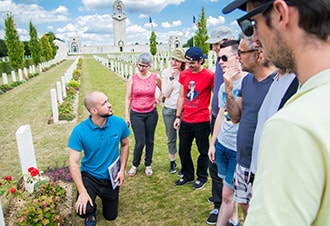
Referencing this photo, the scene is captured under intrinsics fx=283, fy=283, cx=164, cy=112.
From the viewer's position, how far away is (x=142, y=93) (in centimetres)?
427

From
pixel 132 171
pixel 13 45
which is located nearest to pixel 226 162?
pixel 132 171

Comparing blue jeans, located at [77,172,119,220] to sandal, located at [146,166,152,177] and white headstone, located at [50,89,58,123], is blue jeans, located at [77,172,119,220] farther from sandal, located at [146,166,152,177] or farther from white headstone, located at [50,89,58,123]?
white headstone, located at [50,89,58,123]

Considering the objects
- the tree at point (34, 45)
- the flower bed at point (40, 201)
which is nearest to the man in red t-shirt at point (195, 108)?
the flower bed at point (40, 201)

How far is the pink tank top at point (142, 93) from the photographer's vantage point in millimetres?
4277

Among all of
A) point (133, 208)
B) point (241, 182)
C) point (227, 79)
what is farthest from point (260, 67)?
point (133, 208)

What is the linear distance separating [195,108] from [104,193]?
5.08ft

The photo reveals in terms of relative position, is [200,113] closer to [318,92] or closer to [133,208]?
[133,208]

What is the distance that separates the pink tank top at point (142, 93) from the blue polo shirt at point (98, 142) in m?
0.88

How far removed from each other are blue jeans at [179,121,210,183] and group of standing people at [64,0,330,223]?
1 cm

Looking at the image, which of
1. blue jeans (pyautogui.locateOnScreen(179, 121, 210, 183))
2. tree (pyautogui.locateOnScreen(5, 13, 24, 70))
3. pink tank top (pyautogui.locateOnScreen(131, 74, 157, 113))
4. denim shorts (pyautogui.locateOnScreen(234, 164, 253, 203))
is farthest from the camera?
tree (pyautogui.locateOnScreen(5, 13, 24, 70))

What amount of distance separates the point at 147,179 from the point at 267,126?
394cm

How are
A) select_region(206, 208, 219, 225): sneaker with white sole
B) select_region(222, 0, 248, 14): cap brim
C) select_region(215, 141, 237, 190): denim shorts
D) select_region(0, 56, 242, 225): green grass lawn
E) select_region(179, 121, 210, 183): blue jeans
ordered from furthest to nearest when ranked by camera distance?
select_region(179, 121, 210, 183): blue jeans → select_region(0, 56, 242, 225): green grass lawn → select_region(206, 208, 219, 225): sneaker with white sole → select_region(215, 141, 237, 190): denim shorts → select_region(222, 0, 248, 14): cap brim

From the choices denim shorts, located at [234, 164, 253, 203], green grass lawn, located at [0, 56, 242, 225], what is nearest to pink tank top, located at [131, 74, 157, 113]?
green grass lawn, located at [0, 56, 242, 225]

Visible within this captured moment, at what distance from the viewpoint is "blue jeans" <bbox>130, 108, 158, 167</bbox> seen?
14.2ft
